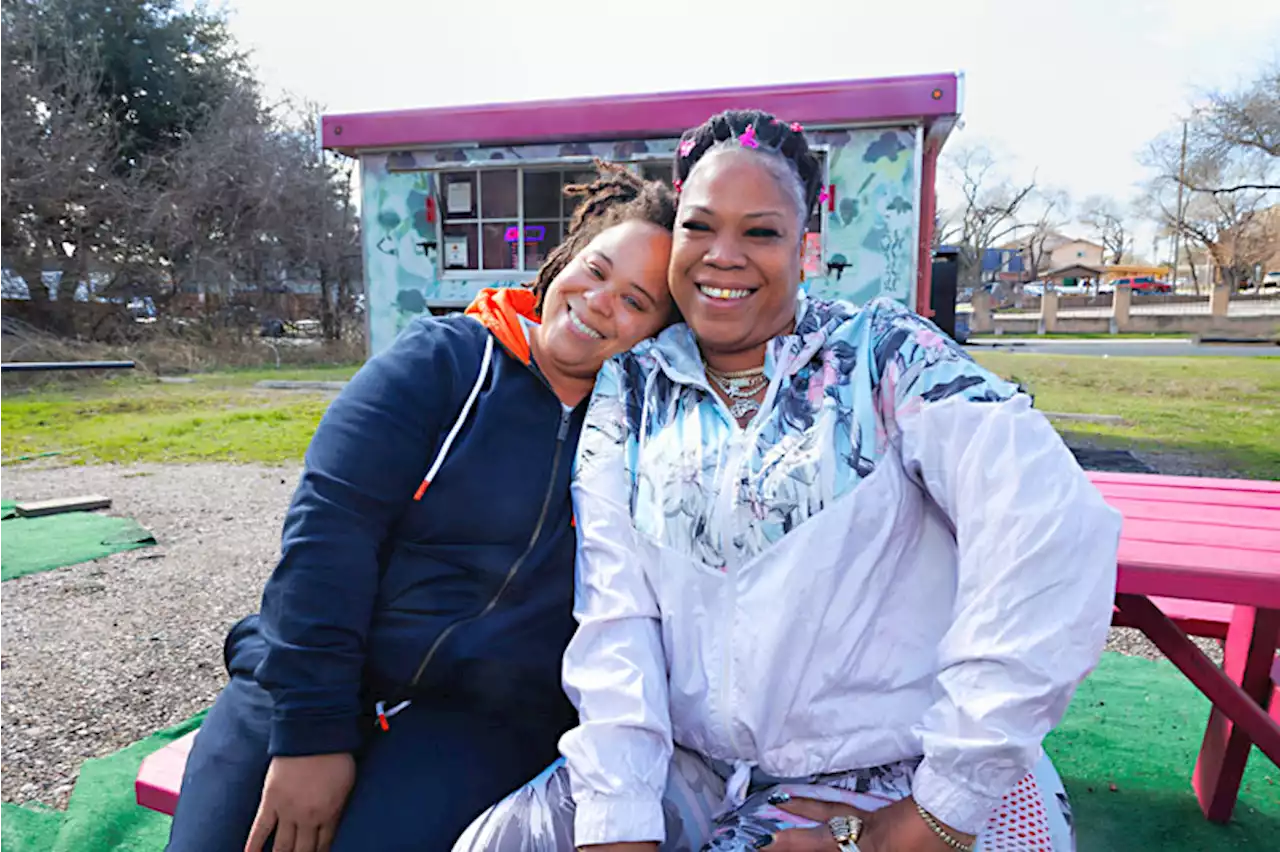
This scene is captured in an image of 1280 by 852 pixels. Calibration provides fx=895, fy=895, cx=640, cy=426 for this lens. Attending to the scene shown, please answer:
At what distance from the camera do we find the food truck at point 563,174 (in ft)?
22.4

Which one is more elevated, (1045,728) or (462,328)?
(462,328)

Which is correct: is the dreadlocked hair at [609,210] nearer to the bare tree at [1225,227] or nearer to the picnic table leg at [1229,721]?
the picnic table leg at [1229,721]

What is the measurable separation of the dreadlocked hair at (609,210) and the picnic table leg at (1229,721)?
1.93 m

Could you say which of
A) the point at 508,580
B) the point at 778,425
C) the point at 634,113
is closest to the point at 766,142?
the point at 778,425

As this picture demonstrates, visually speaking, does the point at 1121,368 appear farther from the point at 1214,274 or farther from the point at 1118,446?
the point at 1214,274

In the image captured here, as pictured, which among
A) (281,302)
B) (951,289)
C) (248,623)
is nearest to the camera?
(248,623)

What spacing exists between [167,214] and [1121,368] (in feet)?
57.9

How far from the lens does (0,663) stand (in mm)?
3607

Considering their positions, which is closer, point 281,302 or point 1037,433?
point 1037,433

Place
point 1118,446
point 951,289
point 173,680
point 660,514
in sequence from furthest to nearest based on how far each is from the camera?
point 951,289, point 1118,446, point 173,680, point 660,514

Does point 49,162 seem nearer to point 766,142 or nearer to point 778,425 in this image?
point 766,142

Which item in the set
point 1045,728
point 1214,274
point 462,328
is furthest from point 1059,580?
point 1214,274

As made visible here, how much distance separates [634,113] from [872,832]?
6.60 m

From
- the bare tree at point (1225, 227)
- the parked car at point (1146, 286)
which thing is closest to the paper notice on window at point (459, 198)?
the bare tree at point (1225, 227)
